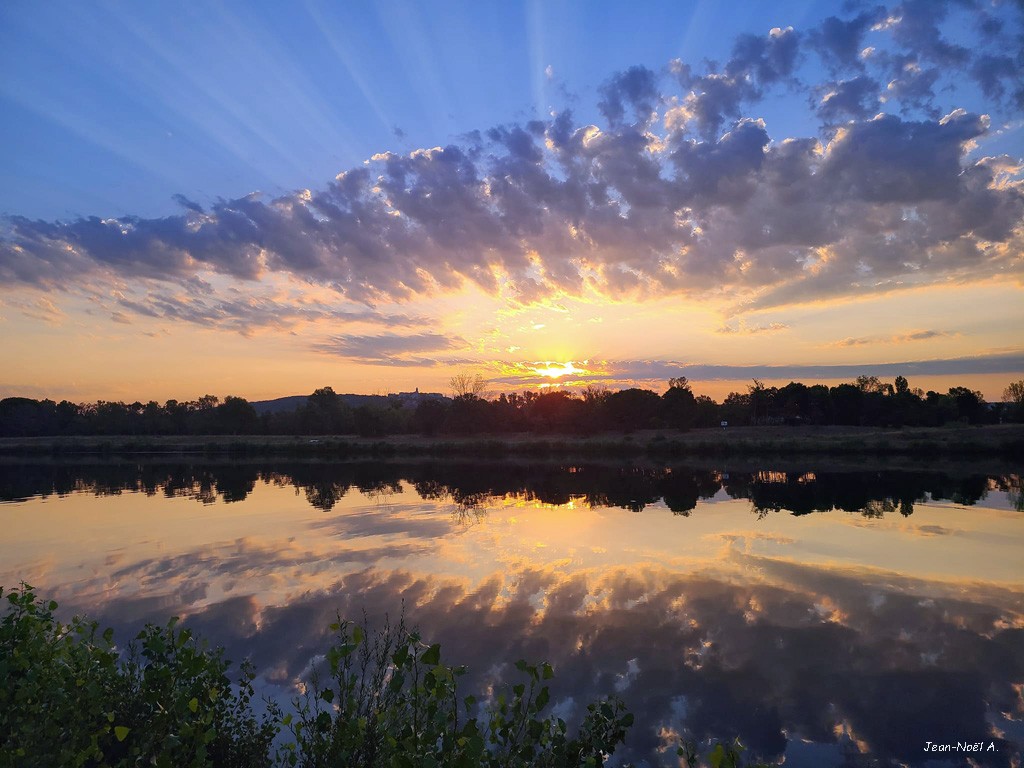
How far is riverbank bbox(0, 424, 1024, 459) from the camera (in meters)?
66.7

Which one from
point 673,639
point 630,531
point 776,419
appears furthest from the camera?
point 776,419

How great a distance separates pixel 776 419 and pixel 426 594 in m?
114

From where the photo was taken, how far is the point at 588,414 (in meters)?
112

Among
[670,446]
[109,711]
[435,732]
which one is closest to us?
[435,732]

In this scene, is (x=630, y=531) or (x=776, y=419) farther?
(x=776, y=419)

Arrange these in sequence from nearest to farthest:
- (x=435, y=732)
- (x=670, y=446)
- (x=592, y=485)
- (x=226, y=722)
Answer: (x=435, y=732) → (x=226, y=722) → (x=592, y=485) → (x=670, y=446)

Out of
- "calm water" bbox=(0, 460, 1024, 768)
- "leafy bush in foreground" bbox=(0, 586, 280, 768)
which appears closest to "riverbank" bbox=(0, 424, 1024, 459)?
"calm water" bbox=(0, 460, 1024, 768)

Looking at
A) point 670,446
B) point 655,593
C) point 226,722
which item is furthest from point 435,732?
point 670,446

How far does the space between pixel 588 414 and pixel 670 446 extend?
109ft

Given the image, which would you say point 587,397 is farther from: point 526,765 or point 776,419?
point 526,765

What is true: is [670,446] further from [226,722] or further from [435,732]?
[435,732]

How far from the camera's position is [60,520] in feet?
94.0

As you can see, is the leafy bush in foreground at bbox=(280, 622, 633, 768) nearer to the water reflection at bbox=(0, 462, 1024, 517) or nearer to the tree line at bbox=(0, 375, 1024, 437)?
the water reflection at bbox=(0, 462, 1024, 517)

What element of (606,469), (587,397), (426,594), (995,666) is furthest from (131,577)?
(587,397)
